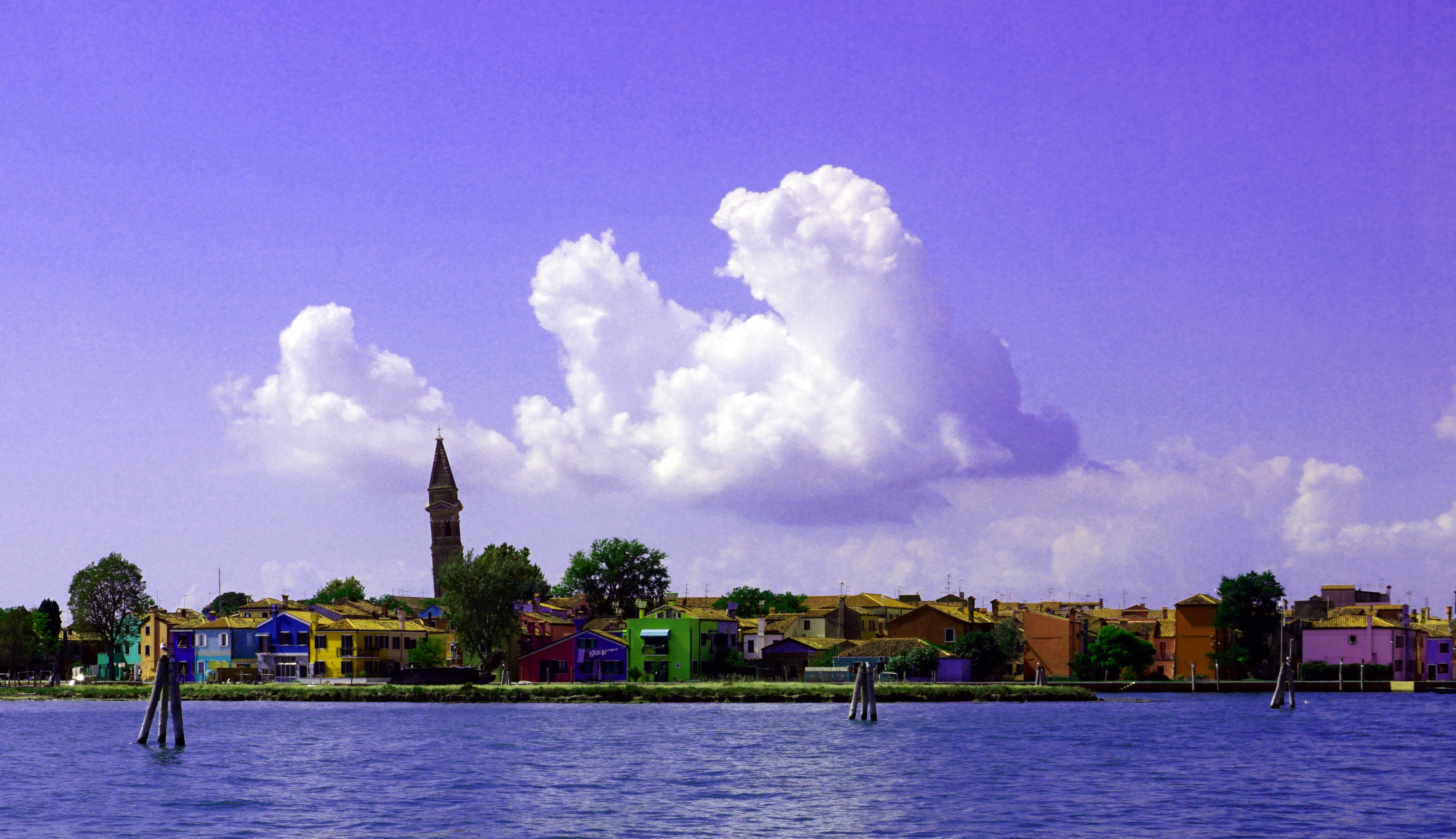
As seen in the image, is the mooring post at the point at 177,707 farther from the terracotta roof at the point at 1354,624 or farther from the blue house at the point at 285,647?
the terracotta roof at the point at 1354,624

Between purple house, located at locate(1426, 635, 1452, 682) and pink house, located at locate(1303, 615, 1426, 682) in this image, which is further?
purple house, located at locate(1426, 635, 1452, 682)

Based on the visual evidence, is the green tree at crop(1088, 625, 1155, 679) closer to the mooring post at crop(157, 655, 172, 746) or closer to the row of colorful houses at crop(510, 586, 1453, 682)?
the row of colorful houses at crop(510, 586, 1453, 682)

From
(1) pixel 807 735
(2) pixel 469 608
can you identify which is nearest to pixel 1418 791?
(1) pixel 807 735

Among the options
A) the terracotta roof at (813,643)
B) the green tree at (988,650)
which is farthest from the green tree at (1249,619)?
the terracotta roof at (813,643)

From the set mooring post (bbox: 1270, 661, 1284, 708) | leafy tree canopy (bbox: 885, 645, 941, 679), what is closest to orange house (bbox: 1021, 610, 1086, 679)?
leafy tree canopy (bbox: 885, 645, 941, 679)

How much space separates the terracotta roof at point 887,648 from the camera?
105312 millimetres

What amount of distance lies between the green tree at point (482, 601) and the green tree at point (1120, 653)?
4256 cm

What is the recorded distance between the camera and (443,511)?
7072 inches

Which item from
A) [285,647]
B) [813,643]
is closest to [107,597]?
[285,647]

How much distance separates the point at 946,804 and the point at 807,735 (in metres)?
24.4

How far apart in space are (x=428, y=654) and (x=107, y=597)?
101 ft

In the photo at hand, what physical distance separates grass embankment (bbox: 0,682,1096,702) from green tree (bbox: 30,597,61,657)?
3818 cm

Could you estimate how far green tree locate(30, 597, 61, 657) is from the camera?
137 m

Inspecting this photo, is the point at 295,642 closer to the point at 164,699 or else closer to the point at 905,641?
the point at 905,641
